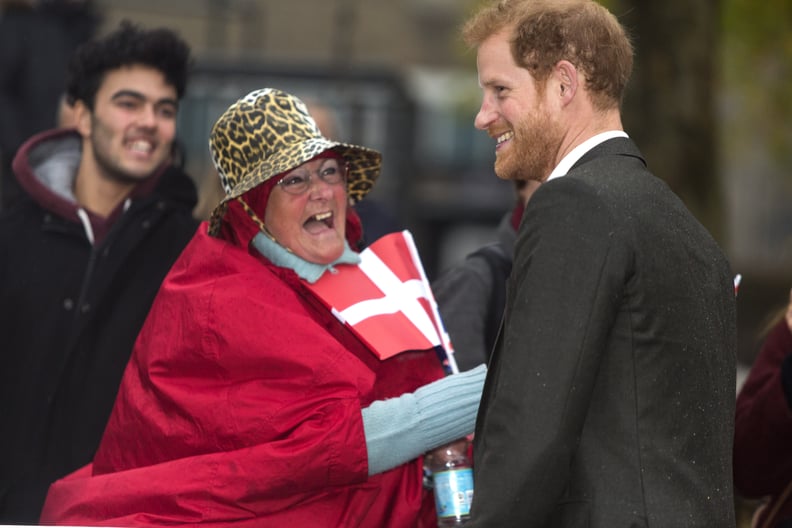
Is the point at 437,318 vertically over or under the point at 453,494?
over

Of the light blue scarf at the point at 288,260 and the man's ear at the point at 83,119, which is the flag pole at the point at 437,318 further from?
the man's ear at the point at 83,119

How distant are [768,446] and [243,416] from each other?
1710 mm

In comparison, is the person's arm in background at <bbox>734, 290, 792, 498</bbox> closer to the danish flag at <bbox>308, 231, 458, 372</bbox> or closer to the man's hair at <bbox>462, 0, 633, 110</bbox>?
the danish flag at <bbox>308, 231, 458, 372</bbox>

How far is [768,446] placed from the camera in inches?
169

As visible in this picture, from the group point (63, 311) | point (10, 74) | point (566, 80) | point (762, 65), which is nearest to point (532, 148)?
point (566, 80)

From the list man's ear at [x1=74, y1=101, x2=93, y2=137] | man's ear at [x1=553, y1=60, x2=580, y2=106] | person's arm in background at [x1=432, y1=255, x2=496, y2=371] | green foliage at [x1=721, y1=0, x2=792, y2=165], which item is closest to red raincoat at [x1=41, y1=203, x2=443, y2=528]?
person's arm in background at [x1=432, y1=255, x2=496, y2=371]

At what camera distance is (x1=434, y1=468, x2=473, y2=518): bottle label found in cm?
358

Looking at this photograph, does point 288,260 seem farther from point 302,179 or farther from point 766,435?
point 766,435

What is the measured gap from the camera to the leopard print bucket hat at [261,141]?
3.96 metres

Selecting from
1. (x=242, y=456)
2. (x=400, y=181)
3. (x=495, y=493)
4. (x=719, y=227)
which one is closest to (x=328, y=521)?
(x=242, y=456)

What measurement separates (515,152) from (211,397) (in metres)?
1.10

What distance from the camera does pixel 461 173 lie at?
22.8 metres

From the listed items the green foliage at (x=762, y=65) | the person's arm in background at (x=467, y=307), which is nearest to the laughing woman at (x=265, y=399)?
the person's arm in background at (x=467, y=307)

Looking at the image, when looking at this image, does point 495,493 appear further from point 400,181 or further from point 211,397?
point 400,181
